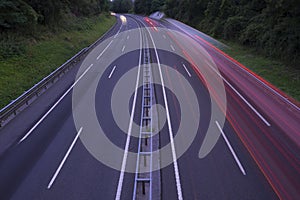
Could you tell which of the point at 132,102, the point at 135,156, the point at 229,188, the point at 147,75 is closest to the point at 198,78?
the point at 147,75

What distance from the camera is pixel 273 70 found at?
23.7 metres

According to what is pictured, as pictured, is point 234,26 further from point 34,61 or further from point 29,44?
point 34,61

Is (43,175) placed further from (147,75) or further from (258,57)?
(258,57)

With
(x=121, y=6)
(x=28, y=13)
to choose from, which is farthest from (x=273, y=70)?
(x=121, y=6)

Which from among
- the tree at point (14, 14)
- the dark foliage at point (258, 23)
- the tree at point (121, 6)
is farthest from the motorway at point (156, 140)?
the tree at point (121, 6)

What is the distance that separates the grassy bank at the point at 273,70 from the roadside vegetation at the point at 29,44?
18.8 metres

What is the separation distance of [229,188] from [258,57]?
22.8 metres

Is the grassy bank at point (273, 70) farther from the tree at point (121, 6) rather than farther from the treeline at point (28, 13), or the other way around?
the tree at point (121, 6)

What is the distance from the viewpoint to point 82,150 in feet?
39.5

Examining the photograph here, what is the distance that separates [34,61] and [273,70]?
21768mm

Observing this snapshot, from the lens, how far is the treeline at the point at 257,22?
23953 millimetres

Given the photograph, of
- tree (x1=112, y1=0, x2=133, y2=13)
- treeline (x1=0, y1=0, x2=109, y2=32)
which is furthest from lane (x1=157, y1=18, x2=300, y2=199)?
tree (x1=112, y1=0, x2=133, y2=13)

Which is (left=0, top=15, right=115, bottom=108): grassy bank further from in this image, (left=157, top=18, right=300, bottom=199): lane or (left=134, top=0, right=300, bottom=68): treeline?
(left=134, top=0, right=300, bottom=68): treeline

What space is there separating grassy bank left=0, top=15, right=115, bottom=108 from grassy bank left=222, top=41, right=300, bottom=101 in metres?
18.8
